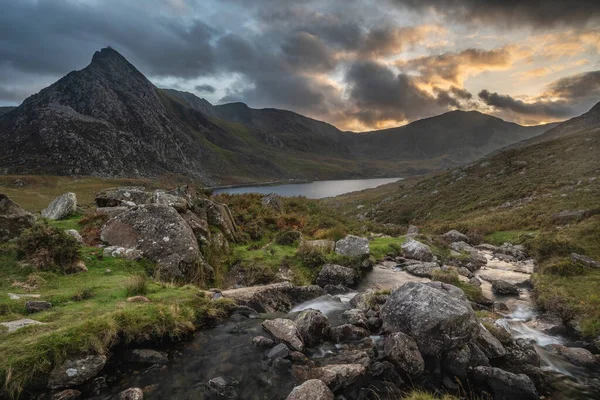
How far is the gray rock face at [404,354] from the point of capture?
350 inches

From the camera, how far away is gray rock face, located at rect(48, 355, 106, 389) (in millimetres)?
7430

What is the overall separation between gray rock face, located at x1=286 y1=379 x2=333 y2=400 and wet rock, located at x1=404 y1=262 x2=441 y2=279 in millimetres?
13448

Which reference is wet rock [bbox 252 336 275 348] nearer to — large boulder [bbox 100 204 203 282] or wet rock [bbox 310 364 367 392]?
wet rock [bbox 310 364 367 392]

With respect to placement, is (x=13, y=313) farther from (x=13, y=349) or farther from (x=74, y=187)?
(x=74, y=187)

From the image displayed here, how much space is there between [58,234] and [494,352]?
1802cm

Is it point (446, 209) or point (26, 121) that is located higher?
point (26, 121)

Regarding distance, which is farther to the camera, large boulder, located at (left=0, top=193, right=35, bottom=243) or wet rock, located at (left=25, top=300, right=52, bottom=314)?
large boulder, located at (left=0, top=193, right=35, bottom=243)

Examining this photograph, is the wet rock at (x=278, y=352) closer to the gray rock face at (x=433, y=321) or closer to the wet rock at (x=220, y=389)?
the wet rock at (x=220, y=389)

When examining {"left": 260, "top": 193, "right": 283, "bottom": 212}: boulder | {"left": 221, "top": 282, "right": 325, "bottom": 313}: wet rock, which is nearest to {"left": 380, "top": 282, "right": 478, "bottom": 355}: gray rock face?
{"left": 221, "top": 282, "right": 325, "bottom": 313}: wet rock

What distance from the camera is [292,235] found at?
75.3 feet

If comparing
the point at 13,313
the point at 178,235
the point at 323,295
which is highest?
the point at 178,235

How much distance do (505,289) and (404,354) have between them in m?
11.5

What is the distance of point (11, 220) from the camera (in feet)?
46.8

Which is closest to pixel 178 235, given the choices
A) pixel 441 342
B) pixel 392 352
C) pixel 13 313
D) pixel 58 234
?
pixel 58 234
